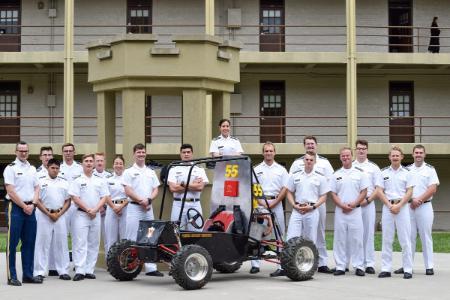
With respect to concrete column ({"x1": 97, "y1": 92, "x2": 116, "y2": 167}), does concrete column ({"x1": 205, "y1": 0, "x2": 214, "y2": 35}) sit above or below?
above

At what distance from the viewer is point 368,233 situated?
14141 mm

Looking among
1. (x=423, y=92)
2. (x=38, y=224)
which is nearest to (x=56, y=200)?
(x=38, y=224)

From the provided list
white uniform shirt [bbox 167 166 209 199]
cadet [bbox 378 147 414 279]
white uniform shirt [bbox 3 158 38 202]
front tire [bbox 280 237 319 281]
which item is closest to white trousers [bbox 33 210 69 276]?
white uniform shirt [bbox 3 158 38 202]

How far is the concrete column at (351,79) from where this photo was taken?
2817 cm

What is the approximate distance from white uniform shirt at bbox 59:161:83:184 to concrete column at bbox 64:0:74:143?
12866 millimetres

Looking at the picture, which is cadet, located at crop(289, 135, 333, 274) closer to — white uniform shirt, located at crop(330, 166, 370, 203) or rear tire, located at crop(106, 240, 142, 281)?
white uniform shirt, located at crop(330, 166, 370, 203)

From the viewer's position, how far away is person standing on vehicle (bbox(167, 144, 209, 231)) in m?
13.7

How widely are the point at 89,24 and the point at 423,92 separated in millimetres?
12229

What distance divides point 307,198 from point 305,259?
1.26 meters

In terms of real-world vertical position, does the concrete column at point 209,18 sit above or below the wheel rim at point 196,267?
above

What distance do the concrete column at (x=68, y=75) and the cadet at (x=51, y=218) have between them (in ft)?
46.5

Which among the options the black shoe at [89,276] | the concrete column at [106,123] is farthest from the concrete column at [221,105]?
the black shoe at [89,276]

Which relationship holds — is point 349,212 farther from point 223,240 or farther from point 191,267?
point 191,267

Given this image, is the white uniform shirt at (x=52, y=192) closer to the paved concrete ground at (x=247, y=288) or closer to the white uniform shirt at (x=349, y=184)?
the paved concrete ground at (x=247, y=288)
